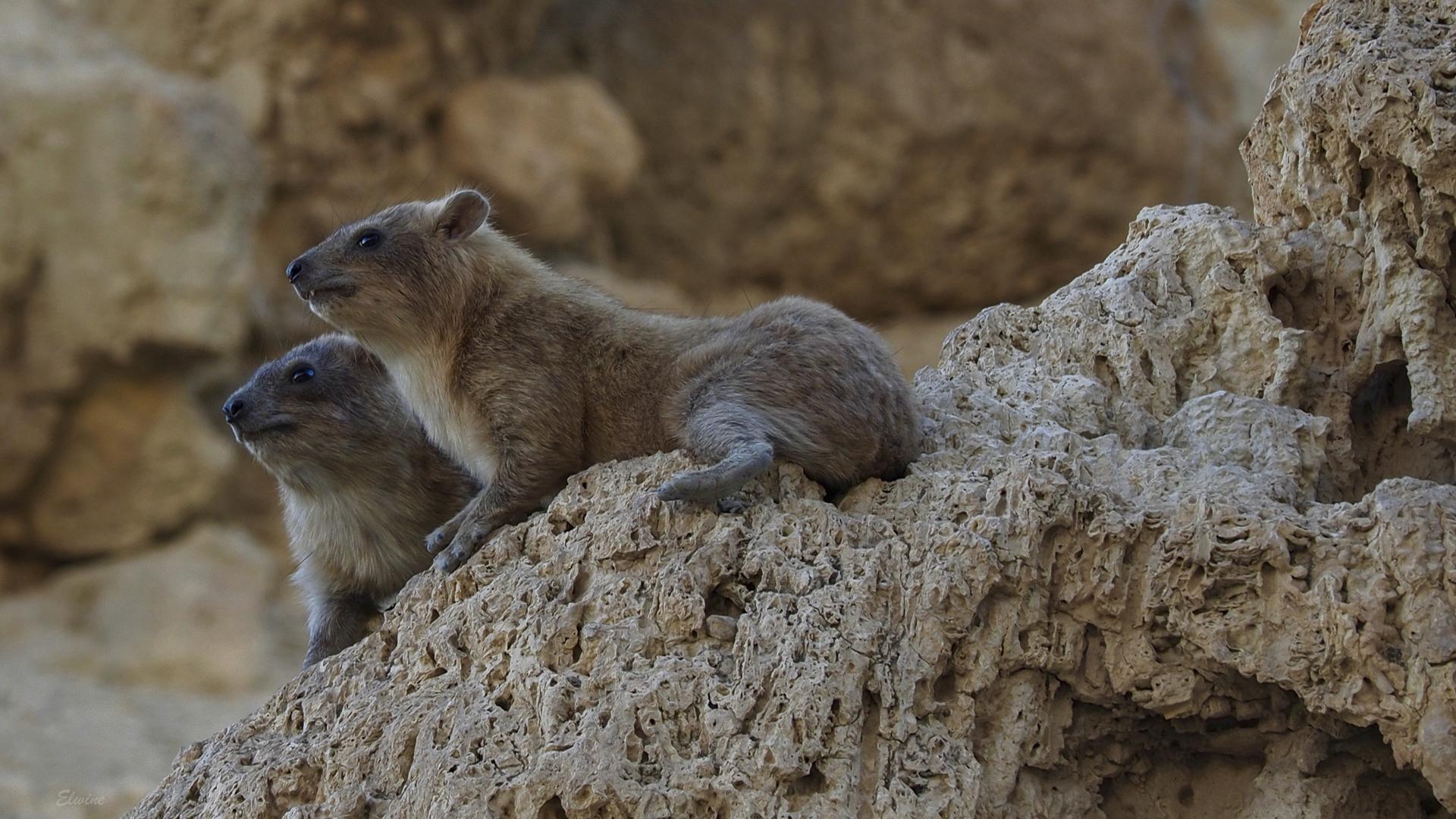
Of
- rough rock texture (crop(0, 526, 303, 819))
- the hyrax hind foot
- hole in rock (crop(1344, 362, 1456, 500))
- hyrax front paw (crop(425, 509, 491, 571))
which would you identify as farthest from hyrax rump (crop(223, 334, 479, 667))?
rough rock texture (crop(0, 526, 303, 819))

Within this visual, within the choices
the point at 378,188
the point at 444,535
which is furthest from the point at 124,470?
the point at 444,535

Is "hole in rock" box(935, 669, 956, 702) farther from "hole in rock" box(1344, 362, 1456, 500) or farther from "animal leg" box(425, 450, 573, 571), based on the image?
"animal leg" box(425, 450, 573, 571)

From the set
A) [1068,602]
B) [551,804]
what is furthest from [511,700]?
[1068,602]

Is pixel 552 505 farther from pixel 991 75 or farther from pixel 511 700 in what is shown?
pixel 991 75

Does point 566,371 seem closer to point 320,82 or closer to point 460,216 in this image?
point 460,216

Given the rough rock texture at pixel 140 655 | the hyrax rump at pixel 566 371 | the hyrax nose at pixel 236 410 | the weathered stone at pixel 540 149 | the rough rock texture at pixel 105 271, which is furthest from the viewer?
the weathered stone at pixel 540 149

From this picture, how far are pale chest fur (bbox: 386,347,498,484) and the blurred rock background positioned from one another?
582 cm

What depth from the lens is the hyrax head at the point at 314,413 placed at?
5535 mm

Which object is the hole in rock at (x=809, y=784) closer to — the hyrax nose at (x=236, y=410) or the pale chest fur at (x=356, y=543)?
the pale chest fur at (x=356, y=543)

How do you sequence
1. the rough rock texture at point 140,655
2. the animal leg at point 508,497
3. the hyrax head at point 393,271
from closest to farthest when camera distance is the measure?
the animal leg at point 508,497
the hyrax head at point 393,271
the rough rock texture at point 140,655

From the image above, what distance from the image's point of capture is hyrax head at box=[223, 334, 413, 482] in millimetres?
5535

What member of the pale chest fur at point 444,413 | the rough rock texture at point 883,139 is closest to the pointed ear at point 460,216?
the pale chest fur at point 444,413

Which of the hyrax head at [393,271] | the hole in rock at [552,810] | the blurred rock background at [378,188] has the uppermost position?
the blurred rock background at [378,188]

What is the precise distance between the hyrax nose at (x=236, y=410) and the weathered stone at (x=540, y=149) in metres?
8.60
